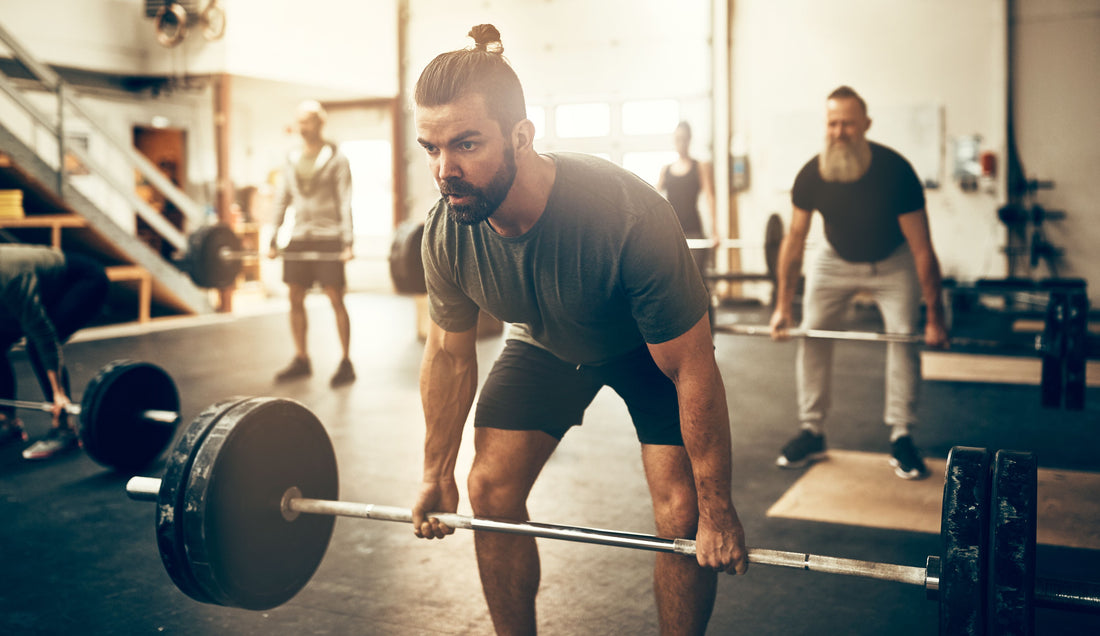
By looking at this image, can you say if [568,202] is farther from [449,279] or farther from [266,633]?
[266,633]

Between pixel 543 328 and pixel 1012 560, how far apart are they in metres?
0.72

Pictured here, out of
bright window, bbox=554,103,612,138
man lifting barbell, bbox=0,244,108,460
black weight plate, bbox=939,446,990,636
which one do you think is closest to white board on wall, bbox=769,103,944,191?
bright window, bbox=554,103,612,138

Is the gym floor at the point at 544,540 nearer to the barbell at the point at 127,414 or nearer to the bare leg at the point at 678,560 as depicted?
the barbell at the point at 127,414

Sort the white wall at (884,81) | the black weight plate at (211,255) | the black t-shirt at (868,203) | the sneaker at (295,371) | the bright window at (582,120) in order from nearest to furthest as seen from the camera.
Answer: the black t-shirt at (868,203) < the sneaker at (295,371) < the black weight plate at (211,255) < the white wall at (884,81) < the bright window at (582,120)

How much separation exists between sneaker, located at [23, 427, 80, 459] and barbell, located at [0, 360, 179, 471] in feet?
0.50

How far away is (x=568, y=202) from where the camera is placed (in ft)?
4.22

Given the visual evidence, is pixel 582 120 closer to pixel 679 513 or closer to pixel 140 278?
pixel 140 278

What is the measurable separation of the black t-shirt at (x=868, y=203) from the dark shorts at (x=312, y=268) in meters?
2.22

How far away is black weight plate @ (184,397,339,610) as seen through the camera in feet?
4.71

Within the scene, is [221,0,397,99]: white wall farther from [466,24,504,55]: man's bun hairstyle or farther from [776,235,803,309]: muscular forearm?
[466,24,504,55]: man's bun hairstyle

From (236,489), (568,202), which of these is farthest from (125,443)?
(568,202)

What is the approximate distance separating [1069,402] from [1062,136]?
4882 mm

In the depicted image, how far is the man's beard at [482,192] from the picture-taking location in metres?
1.21

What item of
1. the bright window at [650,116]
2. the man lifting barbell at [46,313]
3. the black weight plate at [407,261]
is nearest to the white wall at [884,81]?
the bright window at [650,116]
